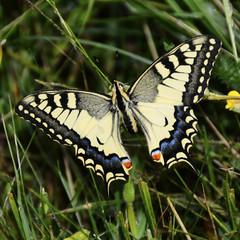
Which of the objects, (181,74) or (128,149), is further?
(128,149)

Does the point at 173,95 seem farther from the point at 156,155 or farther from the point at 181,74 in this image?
the point at 156,155

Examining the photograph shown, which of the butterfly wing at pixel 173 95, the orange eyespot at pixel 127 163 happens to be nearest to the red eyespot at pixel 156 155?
the butterfly wing at pixel 173 95

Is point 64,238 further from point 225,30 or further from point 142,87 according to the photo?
point 225,30

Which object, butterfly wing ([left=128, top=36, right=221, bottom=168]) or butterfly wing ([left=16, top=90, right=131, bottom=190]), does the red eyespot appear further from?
butterfly wing ([left=16, top=90, right=131, bottom=190])

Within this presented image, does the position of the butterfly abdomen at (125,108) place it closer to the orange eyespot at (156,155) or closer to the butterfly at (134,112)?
the butterfly at (134,112)

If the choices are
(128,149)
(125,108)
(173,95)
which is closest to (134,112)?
(125,108)

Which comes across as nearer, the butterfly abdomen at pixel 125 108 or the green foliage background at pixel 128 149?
the green foliage background at pixel 128 149

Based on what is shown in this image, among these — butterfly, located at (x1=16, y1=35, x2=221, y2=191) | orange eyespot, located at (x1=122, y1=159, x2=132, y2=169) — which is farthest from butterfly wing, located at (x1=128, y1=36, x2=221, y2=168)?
orange eyespot, located at (x1=122, y1=159, x2=132, y2=169)

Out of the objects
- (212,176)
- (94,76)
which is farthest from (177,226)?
(94,76)
